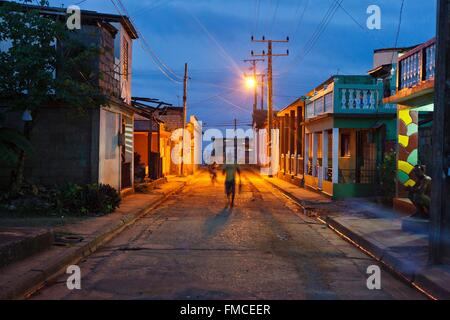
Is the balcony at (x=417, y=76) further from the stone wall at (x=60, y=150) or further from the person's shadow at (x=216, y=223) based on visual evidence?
the stone wall at (x=60, y=150)

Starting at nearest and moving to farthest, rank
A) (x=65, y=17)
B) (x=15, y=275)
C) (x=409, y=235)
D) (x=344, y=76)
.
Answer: (x=15, y=275) < (x=409, y=235) < (x=65, y=17) < (x=344, y=76)

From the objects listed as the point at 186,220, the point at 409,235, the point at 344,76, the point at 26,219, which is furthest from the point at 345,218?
the point at 344,76

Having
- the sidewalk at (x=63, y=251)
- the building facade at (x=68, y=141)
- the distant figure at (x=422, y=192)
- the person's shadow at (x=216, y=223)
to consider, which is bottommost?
the person's shadow at (x=216, y=223)

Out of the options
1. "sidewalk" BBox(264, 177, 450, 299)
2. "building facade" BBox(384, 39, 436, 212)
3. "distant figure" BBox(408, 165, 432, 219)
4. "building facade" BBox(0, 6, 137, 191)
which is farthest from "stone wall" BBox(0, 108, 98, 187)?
"distant figure" BBox(408, 165, 432, 219)

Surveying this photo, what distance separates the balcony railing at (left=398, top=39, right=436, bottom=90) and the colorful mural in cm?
100

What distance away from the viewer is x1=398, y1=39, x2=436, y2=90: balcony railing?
11696 mm

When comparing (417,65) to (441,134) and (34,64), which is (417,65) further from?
(34,64)

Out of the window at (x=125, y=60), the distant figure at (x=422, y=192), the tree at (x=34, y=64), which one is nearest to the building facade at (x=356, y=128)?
the distant figure at (x=422, y=192)

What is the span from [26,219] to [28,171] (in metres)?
3.82

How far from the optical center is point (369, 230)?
40.0ft

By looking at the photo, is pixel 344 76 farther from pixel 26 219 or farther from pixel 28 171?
pixel 26 219

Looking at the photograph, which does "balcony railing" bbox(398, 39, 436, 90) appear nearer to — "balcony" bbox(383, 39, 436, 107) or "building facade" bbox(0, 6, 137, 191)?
"balcony" bbox(383, 39, 436, 107)

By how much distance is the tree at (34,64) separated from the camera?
1340cm

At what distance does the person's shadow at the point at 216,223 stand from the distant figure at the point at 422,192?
4510 millimetres
